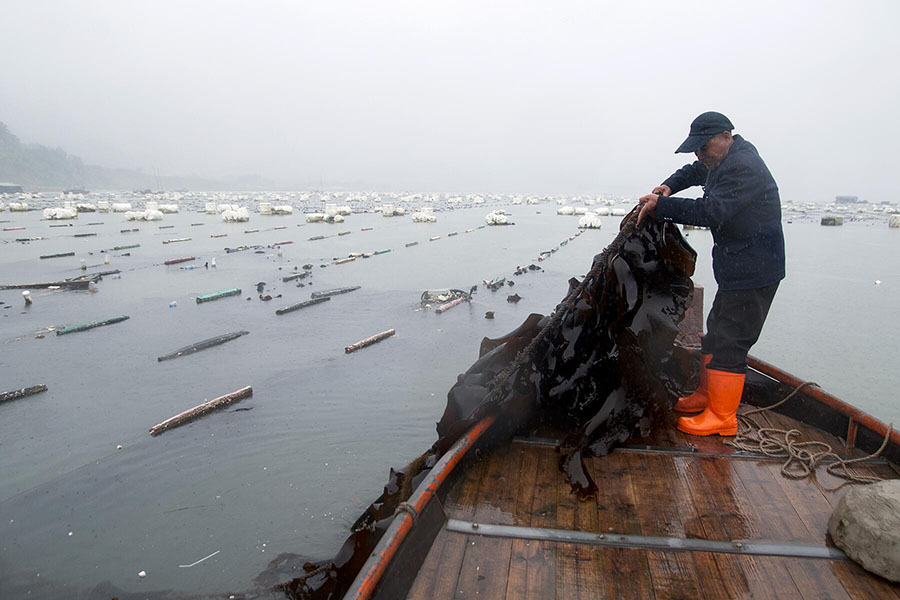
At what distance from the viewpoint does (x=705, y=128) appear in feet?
11.5

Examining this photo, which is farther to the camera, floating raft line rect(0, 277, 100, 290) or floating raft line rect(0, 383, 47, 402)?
floating raft line rect(0, 277, 100, 290)

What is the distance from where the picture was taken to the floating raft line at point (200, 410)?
6.53m

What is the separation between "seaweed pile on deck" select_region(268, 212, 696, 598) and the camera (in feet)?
12.1

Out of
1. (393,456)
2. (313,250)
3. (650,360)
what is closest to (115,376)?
(393,456)

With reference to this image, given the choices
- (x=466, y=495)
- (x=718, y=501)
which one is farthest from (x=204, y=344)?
(x=718, y=501)

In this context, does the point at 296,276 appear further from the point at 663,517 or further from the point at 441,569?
the point at 663,517

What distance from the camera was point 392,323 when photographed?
1186cm

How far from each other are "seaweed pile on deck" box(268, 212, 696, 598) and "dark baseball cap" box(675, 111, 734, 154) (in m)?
0.62

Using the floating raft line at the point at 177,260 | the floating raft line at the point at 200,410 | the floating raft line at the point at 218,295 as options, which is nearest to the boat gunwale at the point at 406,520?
the floating raft line at the point at 200,410

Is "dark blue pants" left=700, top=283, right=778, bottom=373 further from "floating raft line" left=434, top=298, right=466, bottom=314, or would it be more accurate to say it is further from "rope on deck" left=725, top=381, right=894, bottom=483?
"floating raft line" left=434, top=298, right=466, bottom=314

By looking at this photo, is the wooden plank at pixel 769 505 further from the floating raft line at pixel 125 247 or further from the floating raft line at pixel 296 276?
the floating raft line at pixel 125 247

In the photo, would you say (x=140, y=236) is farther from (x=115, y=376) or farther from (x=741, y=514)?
(x=741, y=514)

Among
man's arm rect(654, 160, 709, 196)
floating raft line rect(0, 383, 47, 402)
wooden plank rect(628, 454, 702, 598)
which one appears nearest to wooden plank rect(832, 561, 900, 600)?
wooden plank rect(628, 454, 702, 598)

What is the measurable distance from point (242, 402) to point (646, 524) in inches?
243
